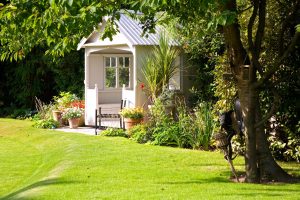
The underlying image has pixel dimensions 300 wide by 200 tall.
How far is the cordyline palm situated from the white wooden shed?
62 centimetres

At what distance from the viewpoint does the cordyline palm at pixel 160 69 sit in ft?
56.5

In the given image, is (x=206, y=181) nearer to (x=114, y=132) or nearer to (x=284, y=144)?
(x=284, y=144)

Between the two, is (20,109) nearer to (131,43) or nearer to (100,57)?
(100,57)

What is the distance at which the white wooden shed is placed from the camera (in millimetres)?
18016

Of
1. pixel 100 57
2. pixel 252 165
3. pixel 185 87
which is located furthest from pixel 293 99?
pixel 100 57

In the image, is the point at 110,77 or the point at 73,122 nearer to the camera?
the point at 73,122

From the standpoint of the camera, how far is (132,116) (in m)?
17.2

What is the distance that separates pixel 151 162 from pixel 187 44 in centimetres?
588

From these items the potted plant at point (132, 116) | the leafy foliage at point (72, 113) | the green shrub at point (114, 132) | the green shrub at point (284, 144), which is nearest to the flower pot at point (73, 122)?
the leafy foliage at point (72, 113)

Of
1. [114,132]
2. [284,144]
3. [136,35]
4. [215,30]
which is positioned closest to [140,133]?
[114,132]

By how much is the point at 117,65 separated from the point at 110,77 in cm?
61

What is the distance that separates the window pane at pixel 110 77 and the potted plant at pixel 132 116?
15.0 ft

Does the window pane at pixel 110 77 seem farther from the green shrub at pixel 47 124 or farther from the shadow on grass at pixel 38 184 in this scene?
the shadow on grass at pixel 38 184

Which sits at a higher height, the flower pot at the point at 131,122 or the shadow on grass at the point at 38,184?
the flower pot at the point at 131,122
